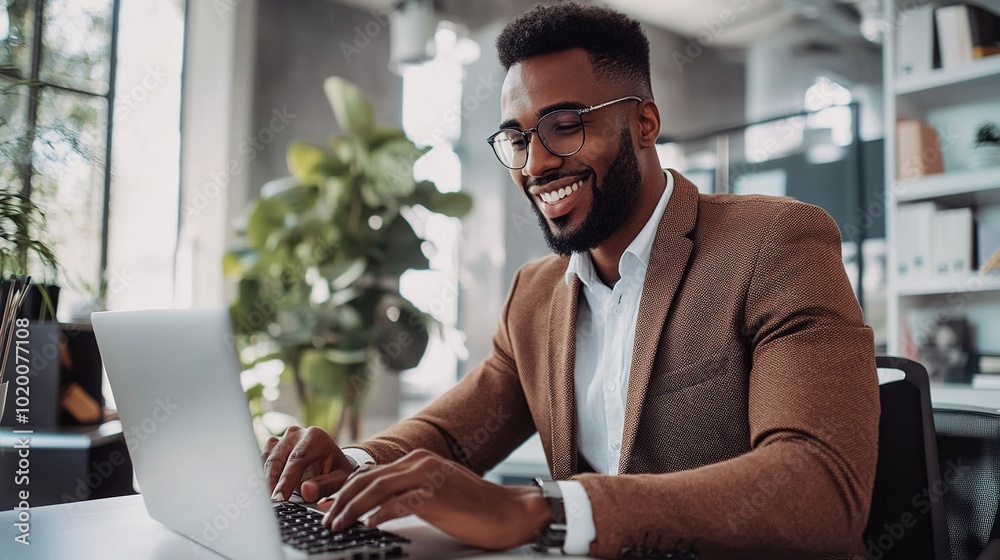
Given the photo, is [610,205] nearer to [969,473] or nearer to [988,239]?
[969,473]

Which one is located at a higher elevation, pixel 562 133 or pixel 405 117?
pixel 405 117

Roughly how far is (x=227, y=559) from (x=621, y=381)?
722 millimetres

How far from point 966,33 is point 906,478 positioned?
2.51m

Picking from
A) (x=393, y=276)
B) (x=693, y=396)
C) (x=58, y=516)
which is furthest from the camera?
(x=393, y=276)

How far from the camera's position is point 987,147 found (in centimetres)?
298

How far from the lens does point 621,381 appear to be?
1.35 metres

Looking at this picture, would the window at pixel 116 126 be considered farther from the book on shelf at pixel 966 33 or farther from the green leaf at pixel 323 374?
the book on shelf at pixel 966 33

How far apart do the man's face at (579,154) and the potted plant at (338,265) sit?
279 cm

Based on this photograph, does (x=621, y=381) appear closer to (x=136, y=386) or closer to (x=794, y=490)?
(x=794, y=490)

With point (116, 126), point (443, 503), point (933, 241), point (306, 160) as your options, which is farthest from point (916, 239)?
point (116, 126)

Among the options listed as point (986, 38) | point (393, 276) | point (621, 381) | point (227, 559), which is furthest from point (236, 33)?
point (227, 559)

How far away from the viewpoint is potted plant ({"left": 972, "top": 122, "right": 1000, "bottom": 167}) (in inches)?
117

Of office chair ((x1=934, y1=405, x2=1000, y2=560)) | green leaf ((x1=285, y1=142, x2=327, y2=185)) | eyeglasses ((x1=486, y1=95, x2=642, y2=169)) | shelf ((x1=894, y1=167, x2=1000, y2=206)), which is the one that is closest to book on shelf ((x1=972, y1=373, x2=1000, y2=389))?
shelf ((x1=894, y1=167, x2=1000, y2=206))

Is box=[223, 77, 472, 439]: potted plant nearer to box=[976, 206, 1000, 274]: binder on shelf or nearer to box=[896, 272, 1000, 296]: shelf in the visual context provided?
box=[896, 272, 1000, 296]: shelf
